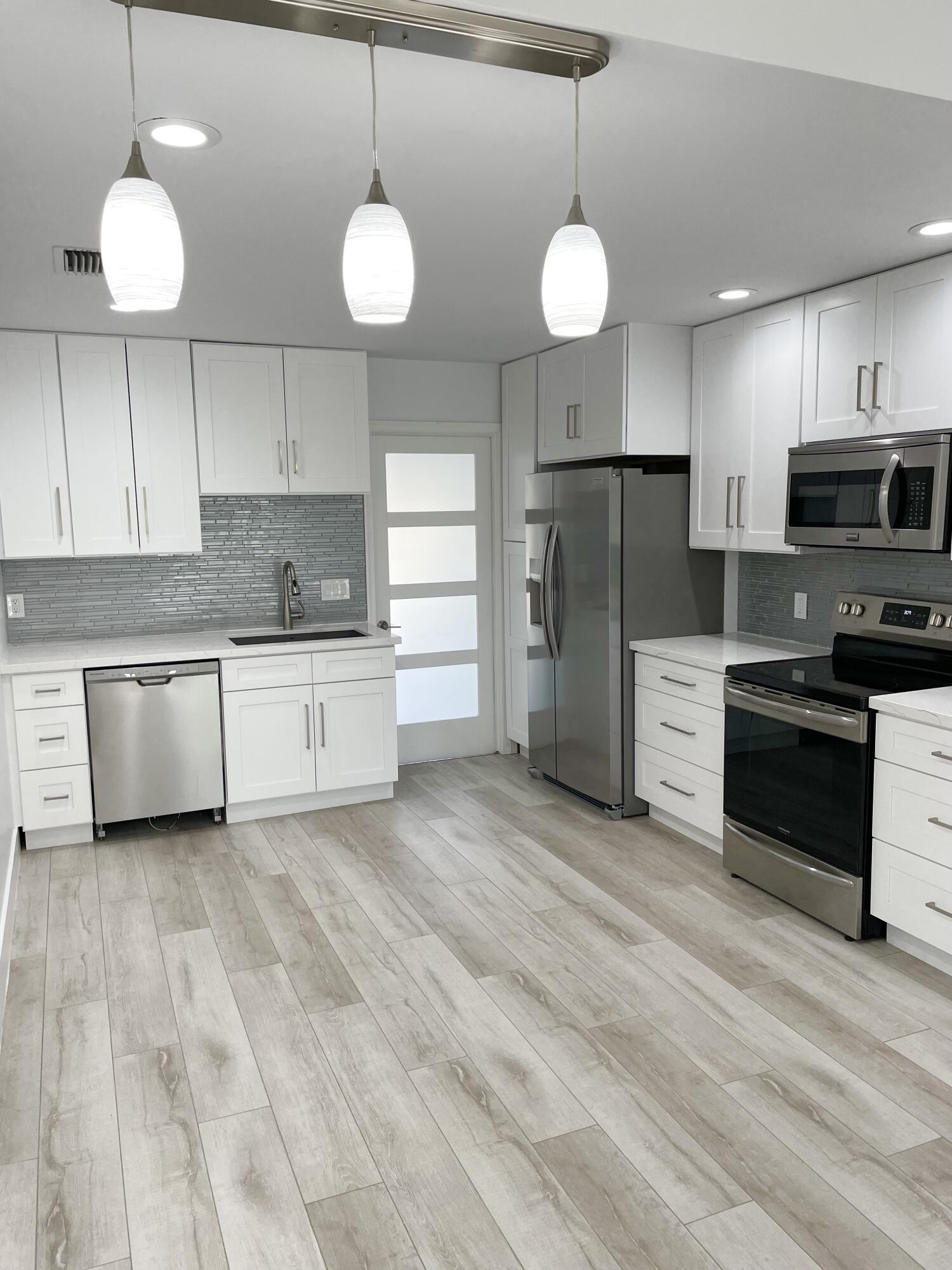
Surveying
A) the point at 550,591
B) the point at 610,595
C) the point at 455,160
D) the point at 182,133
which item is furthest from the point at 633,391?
the point at 182,133

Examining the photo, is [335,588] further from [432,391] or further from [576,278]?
[576,278]

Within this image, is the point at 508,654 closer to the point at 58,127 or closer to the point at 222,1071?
the point at 222,1071

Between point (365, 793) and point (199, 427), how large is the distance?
78.6 inches

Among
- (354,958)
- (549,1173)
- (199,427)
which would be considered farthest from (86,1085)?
(199,427)

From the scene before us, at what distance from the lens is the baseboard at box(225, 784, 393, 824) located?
4.56m

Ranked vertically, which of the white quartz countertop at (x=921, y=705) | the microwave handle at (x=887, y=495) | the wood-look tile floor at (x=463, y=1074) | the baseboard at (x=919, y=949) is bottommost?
the wood-look tile floor at (x=463, y=1074)

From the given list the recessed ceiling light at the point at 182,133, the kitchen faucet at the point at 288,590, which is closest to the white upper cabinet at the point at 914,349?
the recessed ceiling light at the point at 182,133

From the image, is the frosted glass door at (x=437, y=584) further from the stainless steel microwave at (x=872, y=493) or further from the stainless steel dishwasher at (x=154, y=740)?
the stainless steel microwave at (x=872, y=493)

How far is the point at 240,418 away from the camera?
461cm

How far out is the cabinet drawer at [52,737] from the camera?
408cm

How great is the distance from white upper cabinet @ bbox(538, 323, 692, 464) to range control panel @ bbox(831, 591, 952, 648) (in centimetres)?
114

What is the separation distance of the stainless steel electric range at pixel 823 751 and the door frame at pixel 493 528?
6.90 ft

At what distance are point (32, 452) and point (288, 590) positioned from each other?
138 cm

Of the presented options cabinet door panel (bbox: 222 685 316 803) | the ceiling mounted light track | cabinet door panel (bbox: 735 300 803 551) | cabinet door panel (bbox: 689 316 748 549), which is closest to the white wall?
cabinet door panel (bbox: 689 316 748 549)
